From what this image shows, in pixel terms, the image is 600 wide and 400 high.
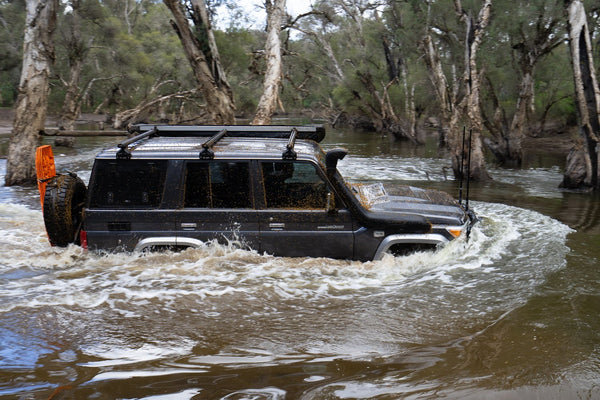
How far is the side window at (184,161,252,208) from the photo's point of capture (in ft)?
20.4

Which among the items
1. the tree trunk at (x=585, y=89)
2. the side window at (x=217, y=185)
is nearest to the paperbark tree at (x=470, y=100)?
the tree trunk at (x=585, y=89)

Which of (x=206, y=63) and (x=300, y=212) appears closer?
(x=300, y=212)

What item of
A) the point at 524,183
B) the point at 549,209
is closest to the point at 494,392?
the point at 549,209

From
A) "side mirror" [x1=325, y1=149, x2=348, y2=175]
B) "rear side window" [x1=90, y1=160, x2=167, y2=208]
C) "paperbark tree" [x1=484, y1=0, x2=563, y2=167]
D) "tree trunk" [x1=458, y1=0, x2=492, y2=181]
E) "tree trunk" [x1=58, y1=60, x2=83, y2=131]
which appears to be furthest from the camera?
"tree trunk" [x1=58, y1=60, x2=83, y2=131]

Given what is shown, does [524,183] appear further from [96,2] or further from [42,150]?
[96,2]

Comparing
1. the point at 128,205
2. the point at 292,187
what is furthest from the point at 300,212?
the point at 128,205

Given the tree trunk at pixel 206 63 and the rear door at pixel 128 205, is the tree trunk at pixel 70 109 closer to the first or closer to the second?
the tree trunk at pixel 206 63

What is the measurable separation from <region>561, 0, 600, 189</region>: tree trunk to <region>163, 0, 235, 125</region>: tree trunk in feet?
31.4

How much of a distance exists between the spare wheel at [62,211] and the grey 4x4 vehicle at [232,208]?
15mm

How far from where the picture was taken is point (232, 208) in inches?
246

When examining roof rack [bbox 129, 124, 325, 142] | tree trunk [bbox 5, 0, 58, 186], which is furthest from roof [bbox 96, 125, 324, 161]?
tree trunk [bbox 5, 0, 58, 186]

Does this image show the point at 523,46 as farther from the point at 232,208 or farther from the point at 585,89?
the point at 232,208

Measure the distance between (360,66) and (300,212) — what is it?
30297mm

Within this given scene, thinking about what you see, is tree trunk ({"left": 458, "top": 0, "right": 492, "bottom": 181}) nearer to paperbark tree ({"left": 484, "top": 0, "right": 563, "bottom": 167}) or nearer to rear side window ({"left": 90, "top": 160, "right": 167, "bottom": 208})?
paperbark tree ({"left": 484, "top": 0, "right": 563, "bottom": 167})
